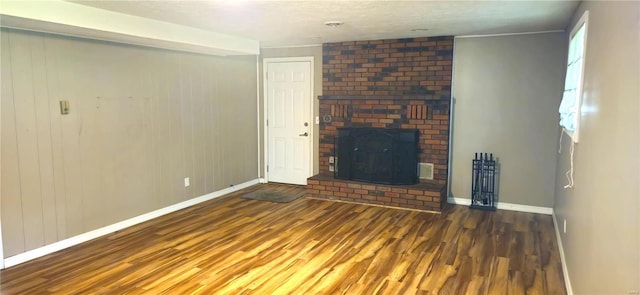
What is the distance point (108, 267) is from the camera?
346 centimetres

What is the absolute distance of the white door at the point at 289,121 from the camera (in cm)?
636

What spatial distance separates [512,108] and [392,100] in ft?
4.84

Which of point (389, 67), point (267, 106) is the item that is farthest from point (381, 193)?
point (267, 106)

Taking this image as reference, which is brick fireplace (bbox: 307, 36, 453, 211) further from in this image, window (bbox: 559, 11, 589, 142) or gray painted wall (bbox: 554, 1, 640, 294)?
gray painted wall (bbox: 554, 1, 640, 294)

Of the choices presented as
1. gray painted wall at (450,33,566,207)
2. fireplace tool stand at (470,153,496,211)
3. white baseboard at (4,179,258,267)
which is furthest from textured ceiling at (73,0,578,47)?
white baseboard at (4,179,258,267)

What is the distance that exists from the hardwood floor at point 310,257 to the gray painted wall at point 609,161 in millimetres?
792

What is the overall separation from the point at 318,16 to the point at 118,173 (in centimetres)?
→ 264

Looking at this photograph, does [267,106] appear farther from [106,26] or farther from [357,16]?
[106,26]

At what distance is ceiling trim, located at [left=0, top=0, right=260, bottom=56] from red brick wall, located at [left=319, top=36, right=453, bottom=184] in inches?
63.4

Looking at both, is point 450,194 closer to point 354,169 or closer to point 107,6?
point 354,169

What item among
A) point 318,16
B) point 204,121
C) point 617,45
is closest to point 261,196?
point 204,121

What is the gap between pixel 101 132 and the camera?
165 inches

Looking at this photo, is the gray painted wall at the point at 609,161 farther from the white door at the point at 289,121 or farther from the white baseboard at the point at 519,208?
the white door at the point at 289,121

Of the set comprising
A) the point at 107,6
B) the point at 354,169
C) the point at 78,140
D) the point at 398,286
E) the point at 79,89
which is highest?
the point at 107,6
